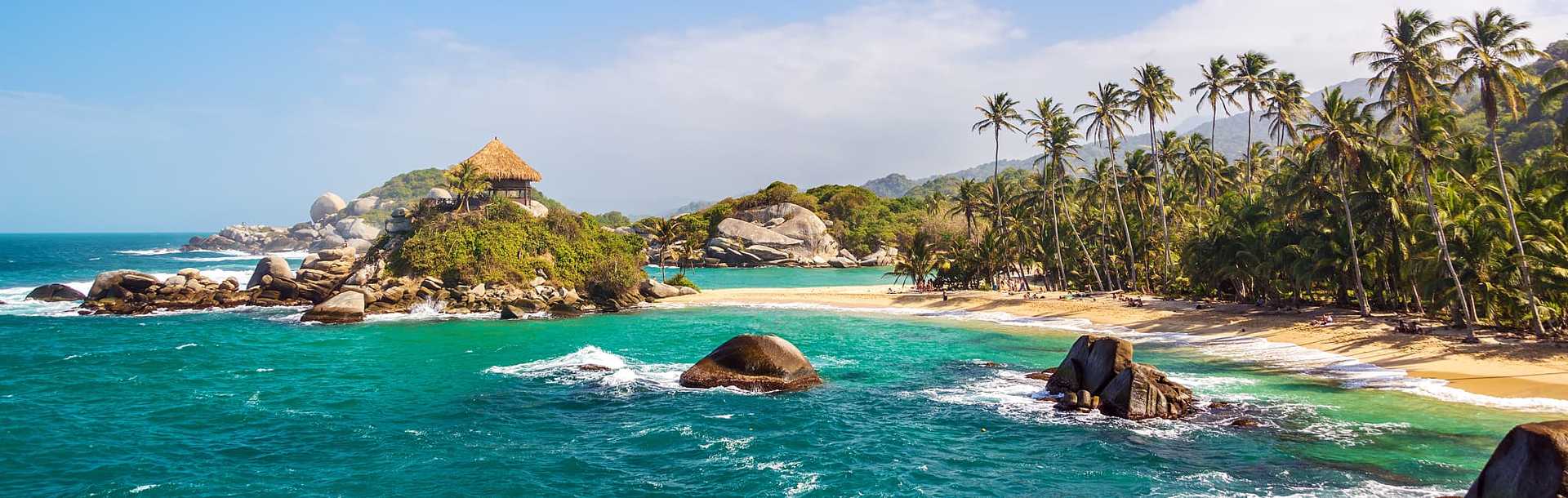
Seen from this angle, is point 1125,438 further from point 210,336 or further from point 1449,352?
point 210,336

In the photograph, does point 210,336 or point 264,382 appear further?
point 210,336

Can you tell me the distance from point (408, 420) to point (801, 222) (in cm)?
10477

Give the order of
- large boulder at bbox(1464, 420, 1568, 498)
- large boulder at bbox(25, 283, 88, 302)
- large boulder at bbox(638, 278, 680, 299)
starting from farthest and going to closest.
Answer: large boulder at bbox(638, 278, 680, 299) < large boulder at bbox(25, 283, 88, 302) < large boulder at bbox(1464, 420, 1568, 498)

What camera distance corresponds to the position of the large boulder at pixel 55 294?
63219mm

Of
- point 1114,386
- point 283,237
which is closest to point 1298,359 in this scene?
point 1114,386

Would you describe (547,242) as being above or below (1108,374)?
above

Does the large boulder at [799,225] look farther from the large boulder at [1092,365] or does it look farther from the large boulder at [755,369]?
the large boulder at [1092,365]

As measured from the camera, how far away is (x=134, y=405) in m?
26.3

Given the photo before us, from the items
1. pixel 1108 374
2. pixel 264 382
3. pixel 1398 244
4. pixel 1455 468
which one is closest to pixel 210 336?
pixel 264 382

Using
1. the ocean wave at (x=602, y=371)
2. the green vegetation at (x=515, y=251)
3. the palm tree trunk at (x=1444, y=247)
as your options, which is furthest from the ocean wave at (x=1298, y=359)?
the green vegetation at (x=515, y=251)

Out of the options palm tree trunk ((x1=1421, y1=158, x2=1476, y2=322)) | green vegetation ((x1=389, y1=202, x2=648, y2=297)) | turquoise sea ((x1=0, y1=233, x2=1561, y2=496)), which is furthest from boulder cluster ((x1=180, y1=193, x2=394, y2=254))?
palm tree trunk ((x1=1421, y1=158, x2=1476, y2=322))

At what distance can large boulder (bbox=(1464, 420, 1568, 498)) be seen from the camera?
1148 centimetres

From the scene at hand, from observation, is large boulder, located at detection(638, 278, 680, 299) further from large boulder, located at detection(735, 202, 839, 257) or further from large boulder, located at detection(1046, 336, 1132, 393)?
large boulder, located at detection(735, 202, 839, 257)

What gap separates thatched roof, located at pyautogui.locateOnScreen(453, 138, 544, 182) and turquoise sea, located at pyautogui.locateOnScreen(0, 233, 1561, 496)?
2966cm
